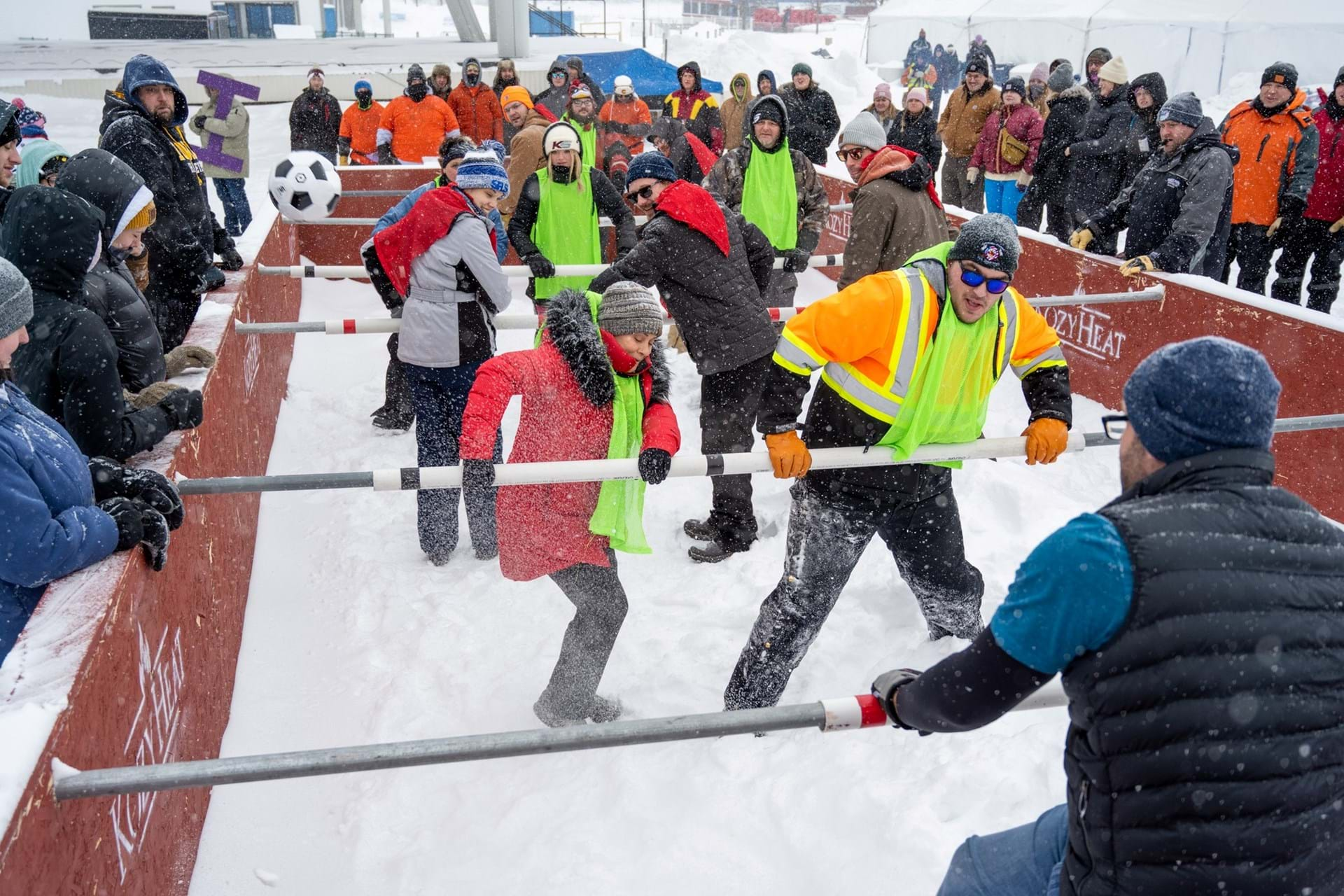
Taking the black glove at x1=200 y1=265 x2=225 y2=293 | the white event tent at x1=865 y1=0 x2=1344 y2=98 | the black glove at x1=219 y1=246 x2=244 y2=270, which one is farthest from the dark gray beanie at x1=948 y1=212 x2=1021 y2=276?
the white event tent at x1=865 y1=0 x2=1344 y2=98

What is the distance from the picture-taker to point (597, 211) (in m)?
7.14

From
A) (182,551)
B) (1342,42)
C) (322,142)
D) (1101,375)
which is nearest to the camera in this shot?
(182,551)

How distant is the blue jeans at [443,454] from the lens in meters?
5.22

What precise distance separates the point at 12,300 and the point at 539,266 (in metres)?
4.38

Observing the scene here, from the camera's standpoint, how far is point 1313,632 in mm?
1679

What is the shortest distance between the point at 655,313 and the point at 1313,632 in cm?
239

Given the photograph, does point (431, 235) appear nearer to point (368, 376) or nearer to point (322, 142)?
point (368, 376)

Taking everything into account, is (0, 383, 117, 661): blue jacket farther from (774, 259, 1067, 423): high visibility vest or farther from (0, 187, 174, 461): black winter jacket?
(774, 259, 1067, 423): high visibility vest

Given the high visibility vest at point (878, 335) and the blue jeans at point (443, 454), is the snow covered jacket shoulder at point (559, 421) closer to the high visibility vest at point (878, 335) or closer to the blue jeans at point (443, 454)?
the high visibility vest at point (878, 335)

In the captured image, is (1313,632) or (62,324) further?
(62,324)

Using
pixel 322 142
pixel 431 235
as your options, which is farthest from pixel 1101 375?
pixel 322 142

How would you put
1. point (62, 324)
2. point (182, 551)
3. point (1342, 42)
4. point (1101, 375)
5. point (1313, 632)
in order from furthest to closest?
point (1342, 42) → point (1101, 375) → point (182, 551) → point (62, 324) → point (1313, 632)

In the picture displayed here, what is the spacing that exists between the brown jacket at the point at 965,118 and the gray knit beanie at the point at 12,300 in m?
9.58

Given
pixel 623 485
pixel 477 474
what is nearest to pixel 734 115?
pixel 623 485
